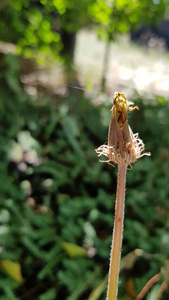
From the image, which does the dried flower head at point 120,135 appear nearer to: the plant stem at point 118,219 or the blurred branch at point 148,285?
the plant stem at point 118,219

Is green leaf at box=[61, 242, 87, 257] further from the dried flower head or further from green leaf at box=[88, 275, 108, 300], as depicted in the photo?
the dried flower head

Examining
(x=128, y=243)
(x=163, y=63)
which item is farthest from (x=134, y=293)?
(x=163, y=63)

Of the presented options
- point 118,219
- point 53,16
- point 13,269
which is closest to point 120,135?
point 118,219

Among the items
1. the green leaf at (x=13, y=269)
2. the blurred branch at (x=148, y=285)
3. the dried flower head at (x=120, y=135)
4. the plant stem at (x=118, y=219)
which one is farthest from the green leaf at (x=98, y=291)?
the dried flower head at (x=120, y=135)

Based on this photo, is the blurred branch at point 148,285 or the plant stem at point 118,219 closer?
the plant stem at point 118,219

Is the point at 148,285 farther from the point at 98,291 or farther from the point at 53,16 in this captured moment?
the point at 53,16

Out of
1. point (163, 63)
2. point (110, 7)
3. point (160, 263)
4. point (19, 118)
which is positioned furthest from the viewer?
point (163, 63)

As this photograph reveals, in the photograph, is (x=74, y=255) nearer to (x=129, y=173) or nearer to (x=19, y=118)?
(x=129, y=173)
